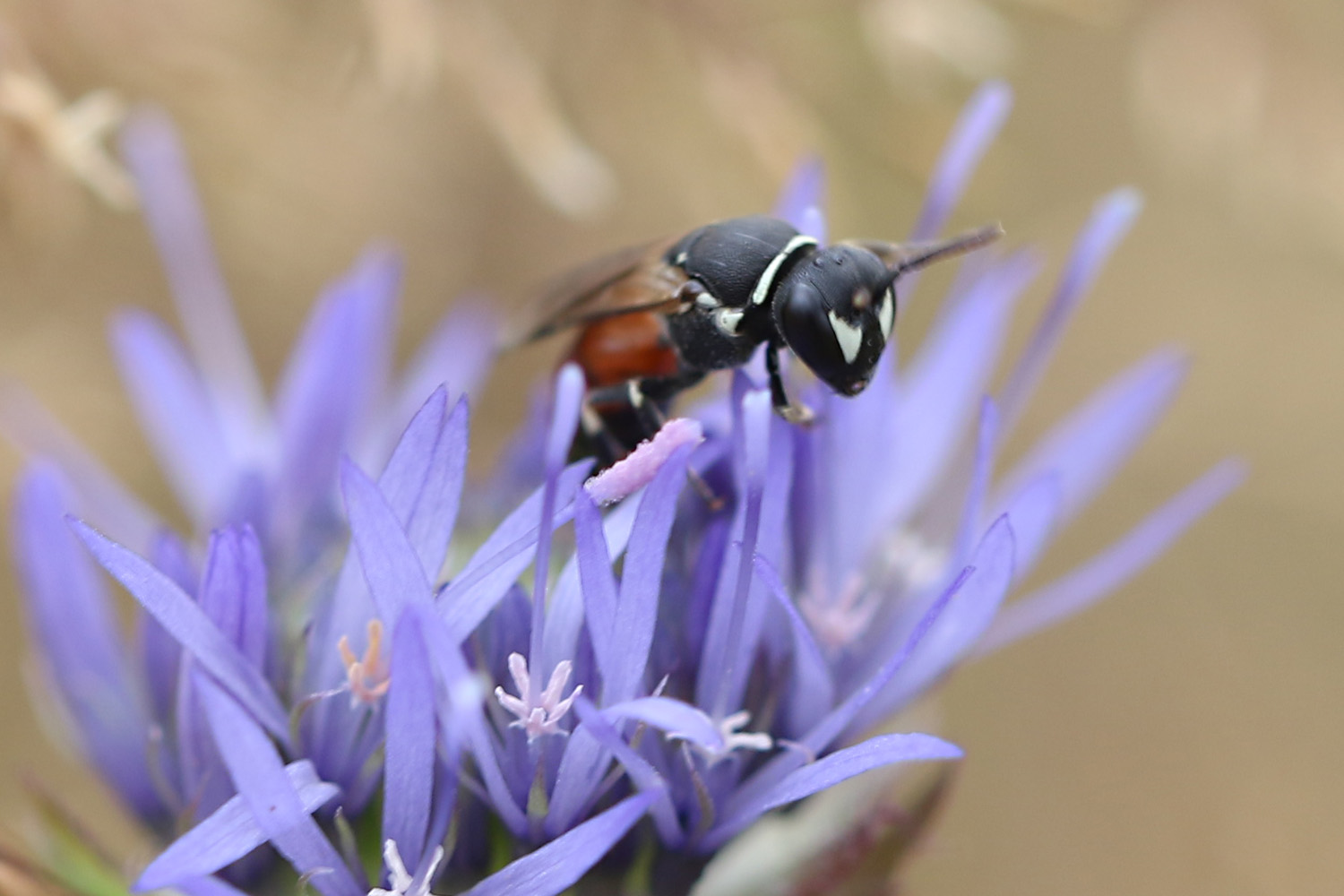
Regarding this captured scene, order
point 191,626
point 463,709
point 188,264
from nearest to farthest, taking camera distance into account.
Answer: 1. point 463,709
2. point 191,626
3. point 188,264

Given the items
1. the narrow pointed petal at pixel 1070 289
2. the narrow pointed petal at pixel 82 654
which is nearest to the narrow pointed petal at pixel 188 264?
the narrow pointed petal at pixel 82 654

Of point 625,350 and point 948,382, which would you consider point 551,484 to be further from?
point 948,382

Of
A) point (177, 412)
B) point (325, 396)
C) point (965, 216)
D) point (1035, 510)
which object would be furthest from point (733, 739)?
point (965, 216)

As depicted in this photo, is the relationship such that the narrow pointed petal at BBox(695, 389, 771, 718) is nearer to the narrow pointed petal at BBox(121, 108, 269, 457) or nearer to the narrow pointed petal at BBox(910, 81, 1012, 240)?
the narrow pointed petal at BBox(910, 81, 1012, 240)

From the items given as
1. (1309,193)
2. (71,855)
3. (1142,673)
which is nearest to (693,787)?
(71,855)

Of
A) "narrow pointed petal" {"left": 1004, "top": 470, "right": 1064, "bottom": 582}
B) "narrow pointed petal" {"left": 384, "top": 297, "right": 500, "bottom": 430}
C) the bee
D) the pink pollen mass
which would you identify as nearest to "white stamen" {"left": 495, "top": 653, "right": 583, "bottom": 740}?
the pink pollen mass

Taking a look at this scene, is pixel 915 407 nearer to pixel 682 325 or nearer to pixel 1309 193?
pixel 682 325
